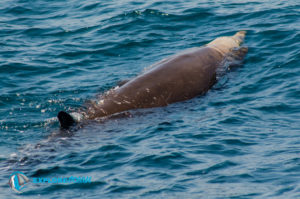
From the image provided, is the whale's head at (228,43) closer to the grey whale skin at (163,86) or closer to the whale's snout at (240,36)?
the whale's snout at (240,36)

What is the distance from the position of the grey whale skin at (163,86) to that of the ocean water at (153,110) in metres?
0.30

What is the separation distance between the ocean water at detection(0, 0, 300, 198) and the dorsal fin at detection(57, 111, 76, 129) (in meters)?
0.21

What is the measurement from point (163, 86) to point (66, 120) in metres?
2.84

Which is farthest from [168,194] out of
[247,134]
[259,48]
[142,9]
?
[142,9]

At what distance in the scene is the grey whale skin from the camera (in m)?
11.8

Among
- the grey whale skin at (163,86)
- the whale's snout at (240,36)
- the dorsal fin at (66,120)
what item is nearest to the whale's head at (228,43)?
the whale's snout at (240,36)

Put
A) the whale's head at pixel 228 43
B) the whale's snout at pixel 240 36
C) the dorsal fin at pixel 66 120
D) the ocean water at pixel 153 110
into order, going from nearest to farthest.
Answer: the ocean water at pixel 153 110 → the dorsal fin at pixel 66 120 → the whale's head at pixel 228 43 → the whale's snout at pixel 240 36

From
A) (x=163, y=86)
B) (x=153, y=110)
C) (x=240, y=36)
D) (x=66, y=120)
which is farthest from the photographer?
(x=240, y=36)

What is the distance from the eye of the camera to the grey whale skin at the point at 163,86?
11750 mm

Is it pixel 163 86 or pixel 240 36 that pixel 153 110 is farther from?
pixel 240 36

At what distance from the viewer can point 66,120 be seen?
10812 mm

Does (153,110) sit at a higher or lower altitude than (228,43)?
lower

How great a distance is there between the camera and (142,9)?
72.2 feet

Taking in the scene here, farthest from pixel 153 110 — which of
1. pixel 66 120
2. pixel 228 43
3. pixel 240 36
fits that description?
pixel 240 36
